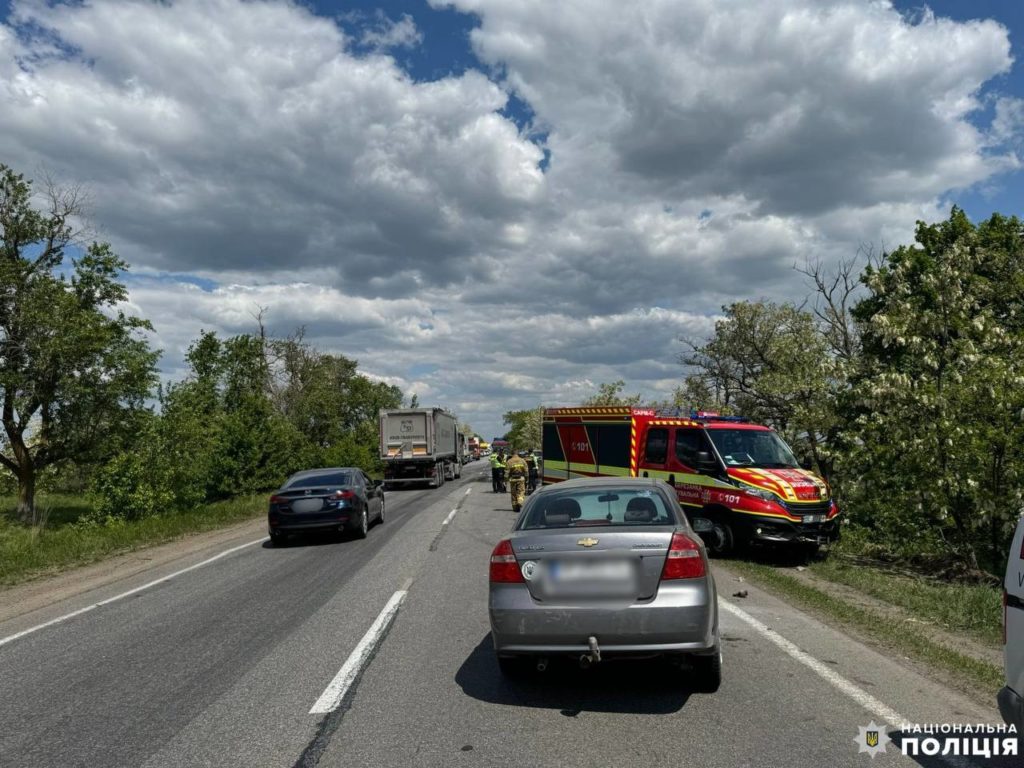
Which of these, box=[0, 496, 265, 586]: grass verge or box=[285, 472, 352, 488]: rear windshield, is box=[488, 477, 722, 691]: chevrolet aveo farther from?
box=[285, 472, 352, 488]: rear windshield

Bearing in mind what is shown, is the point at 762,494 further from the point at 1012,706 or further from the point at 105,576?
the point at 105,576

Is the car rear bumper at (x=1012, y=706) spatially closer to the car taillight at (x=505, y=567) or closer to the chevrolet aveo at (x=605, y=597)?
the chevrolet aveo at (x=605, y=597)

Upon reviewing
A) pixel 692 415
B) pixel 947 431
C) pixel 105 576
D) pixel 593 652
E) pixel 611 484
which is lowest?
pixel 105 576

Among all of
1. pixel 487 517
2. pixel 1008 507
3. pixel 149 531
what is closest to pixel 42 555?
pixel 149 531

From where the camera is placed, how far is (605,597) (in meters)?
5.04

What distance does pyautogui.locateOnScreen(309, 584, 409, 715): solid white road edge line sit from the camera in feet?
17.0

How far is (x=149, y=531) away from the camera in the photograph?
17703 millimetres

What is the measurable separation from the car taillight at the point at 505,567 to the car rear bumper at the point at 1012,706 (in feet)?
8.95

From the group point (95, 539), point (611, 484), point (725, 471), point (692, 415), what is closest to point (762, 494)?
point (725, 471)

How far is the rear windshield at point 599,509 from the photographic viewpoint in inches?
227

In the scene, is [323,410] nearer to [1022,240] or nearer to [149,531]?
[149,531]

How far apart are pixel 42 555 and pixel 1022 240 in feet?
91.2

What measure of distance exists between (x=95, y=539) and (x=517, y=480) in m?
10.3

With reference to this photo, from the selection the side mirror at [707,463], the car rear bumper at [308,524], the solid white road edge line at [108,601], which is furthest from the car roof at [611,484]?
the car rear bumper at [308,524]
